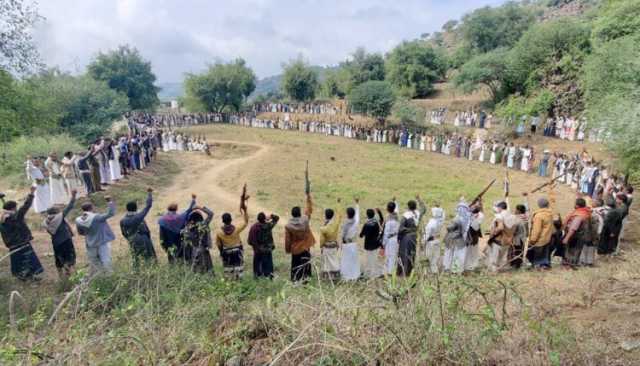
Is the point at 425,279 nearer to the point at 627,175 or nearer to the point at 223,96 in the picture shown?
the point at 627,175

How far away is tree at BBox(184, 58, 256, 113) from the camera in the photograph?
3838 centimetres

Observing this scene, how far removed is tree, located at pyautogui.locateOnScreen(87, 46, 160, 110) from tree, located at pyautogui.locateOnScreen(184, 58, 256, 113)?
3615 mm

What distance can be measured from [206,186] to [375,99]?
19.0 m

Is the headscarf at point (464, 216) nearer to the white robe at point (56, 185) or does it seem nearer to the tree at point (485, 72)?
the white robe at point (56, 185)

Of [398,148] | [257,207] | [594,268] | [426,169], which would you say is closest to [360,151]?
[398,148]

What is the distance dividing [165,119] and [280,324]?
3783 centimetres

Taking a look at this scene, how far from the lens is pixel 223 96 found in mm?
39750

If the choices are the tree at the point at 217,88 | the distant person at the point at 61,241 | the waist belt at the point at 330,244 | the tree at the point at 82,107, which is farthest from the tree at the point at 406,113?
the distant person at the point at 61,241

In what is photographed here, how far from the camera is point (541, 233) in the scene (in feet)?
23.2

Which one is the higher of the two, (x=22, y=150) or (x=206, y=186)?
(x=22, y=150)

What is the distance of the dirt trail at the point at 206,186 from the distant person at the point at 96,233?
5.11 meters

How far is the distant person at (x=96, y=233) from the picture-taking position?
21.2 ft

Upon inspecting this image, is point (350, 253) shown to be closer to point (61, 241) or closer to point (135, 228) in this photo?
point (135, 228)

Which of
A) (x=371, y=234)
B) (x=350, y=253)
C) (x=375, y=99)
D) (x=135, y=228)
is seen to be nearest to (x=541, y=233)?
(x=371, y=234)
